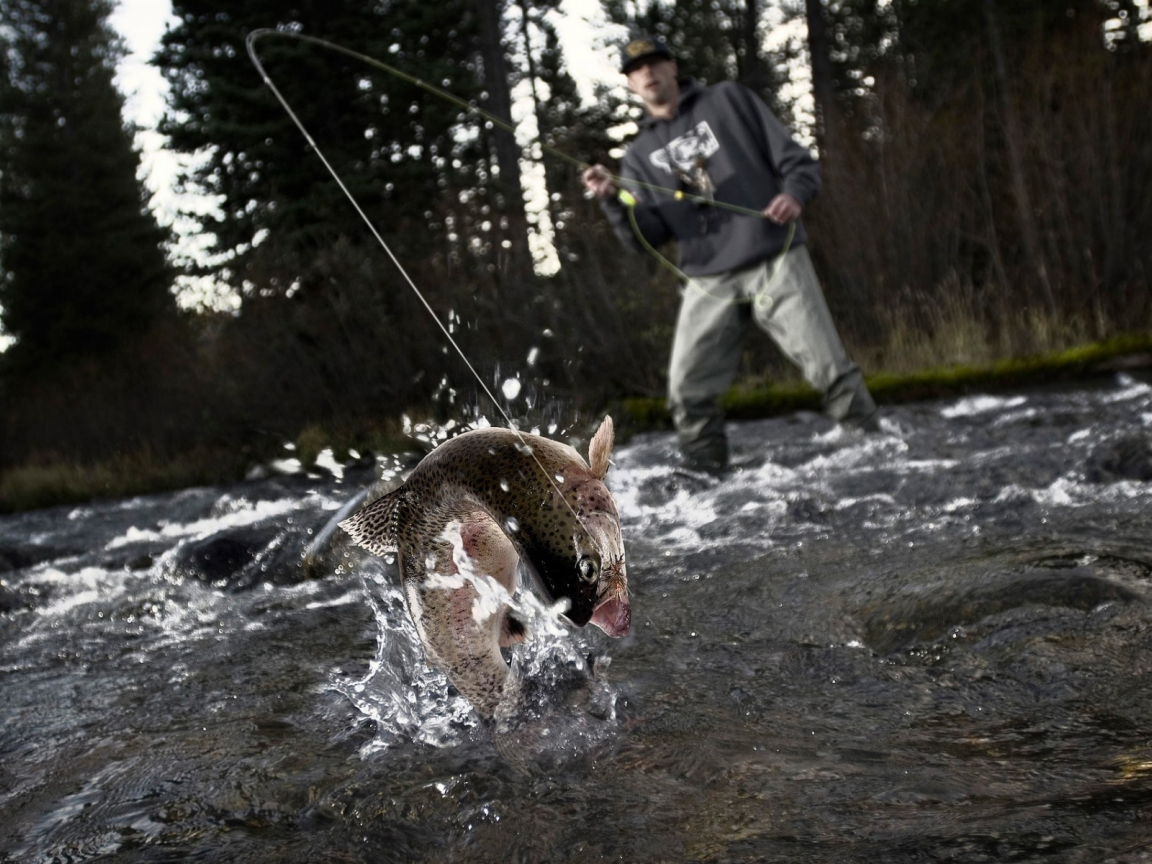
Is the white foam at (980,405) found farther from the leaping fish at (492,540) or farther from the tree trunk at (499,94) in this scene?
the tree trunk at (499,94)

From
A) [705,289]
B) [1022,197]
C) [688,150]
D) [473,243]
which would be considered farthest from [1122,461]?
[473,243]

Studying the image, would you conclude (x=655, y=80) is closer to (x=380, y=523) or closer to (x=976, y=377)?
(x=380, y=523)

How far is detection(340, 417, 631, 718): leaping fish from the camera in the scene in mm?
1953

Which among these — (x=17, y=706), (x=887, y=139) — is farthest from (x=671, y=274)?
(x=17, y=706)

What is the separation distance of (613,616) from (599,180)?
182 inches

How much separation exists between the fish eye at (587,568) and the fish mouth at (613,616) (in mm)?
55

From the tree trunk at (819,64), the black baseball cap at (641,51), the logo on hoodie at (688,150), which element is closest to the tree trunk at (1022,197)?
the tree trunk at (819,64)

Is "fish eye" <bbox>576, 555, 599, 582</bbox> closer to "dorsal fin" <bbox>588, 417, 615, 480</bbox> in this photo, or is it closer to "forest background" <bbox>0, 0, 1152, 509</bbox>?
"dorsal fin" <bbox>588, 417, 615, 480</bbox>

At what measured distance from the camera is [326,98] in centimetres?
1778

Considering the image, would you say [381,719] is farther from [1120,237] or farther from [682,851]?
[1120,237]

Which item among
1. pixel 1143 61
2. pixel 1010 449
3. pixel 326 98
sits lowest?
pixel 1010 449

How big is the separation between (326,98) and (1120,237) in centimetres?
1196

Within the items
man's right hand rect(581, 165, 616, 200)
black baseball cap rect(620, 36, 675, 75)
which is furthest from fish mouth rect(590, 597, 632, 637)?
black baseball cap rect(620, 36, 675, 75)

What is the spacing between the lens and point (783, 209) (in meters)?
6.21
